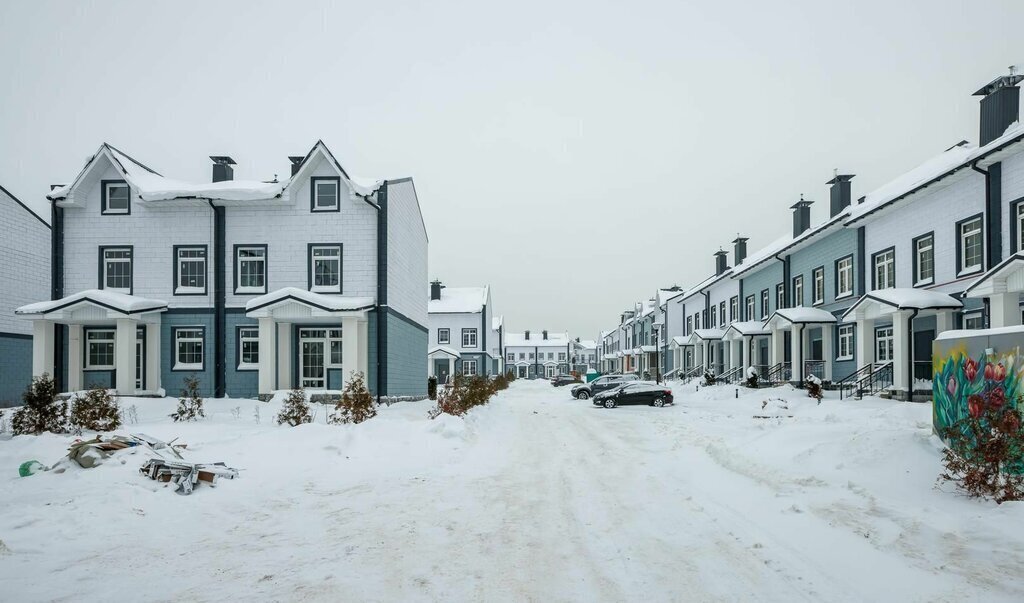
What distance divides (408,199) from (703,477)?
20.9 m

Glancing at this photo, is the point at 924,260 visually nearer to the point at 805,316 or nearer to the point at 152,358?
the point at 805,316

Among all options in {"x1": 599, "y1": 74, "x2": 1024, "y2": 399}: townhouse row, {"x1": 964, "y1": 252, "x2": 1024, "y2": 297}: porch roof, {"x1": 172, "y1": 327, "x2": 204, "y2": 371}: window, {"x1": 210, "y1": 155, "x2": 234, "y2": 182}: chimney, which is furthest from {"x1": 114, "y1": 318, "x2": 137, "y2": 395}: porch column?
{"x1": 964, "y1": 252, "x2": 1024, "y2": 297}: porch roof

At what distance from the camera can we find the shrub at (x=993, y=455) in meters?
7.30

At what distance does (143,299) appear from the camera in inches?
935

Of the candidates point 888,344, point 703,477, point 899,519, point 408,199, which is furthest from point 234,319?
point 888,344

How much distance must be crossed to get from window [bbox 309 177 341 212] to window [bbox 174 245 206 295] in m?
4.84

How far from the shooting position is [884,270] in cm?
2311

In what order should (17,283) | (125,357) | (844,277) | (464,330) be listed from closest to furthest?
(125,357), (17,283), (844,277), (464,330)

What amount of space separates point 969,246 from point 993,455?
14262 mm

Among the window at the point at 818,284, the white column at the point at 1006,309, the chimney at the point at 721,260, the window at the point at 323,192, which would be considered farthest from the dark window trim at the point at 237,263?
the chimney at the point at 721,260

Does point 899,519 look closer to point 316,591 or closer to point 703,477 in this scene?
point 703,477

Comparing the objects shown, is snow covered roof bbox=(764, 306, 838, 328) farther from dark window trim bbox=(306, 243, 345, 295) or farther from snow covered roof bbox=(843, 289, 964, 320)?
dark window trim bbox=(306, 243, 345, 295)

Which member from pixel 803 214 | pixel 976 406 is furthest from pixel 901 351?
pixel 803 214

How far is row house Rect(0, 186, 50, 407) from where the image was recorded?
24953mm
